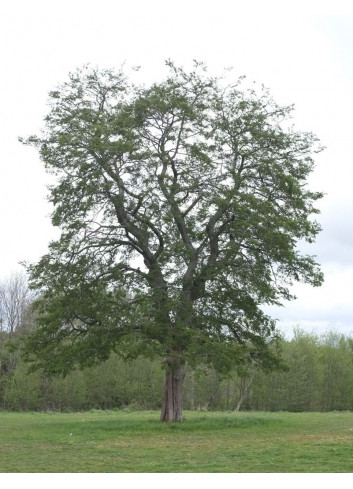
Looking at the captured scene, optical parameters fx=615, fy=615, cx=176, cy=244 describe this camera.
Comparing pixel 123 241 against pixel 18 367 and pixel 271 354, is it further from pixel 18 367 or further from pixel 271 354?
pixel 18 367

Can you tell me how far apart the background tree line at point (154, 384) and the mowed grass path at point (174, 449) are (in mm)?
Answer: 24871

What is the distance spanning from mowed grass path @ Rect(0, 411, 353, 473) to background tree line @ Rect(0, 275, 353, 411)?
24.9 m

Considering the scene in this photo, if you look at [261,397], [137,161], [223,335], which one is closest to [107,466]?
[223,335]

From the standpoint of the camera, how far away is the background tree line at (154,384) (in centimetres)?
4944

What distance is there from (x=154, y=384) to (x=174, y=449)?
40.3 meters

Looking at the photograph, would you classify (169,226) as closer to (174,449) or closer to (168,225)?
(168,225)

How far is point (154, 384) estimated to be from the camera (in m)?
54.8

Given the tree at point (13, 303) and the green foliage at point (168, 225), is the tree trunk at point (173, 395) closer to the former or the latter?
the green foliage at point (168, 225)

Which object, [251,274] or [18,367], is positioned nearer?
[251,274]

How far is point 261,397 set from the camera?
191ft

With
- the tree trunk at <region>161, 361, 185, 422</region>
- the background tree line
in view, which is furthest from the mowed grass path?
the background tree line

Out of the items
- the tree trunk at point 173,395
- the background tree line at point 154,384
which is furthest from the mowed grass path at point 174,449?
the background tree line at point 154,384

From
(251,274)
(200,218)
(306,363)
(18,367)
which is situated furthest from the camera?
(306,363)

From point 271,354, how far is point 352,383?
40148 millimetres
